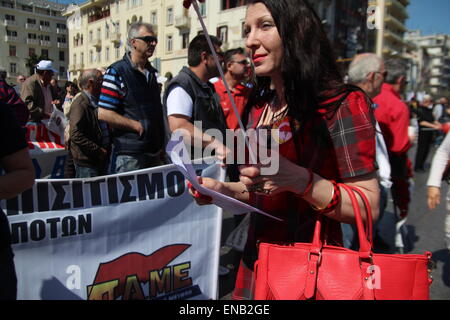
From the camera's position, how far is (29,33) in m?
2.23

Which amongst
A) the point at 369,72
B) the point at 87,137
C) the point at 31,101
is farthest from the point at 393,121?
the point at 31,101

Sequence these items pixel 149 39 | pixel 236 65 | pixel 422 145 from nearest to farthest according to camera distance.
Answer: pixel 149 39 < pixel 236 65 < pixel 422 145

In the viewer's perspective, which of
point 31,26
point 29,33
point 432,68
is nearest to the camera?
point 31,26

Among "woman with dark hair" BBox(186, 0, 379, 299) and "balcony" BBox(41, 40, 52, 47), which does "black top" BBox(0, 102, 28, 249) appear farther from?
"balcony" BBox(41, 40, 52, 47)

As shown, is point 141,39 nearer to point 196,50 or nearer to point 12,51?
point 196,50

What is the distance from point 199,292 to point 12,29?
2.17 m

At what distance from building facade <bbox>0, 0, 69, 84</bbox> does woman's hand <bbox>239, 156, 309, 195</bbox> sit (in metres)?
1.65

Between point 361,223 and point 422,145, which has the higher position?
point 361,223

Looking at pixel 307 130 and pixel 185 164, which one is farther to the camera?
pixel 307 130

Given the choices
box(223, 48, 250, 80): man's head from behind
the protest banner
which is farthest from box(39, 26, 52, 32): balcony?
box(223, 48, 250, 80): man's head from behind

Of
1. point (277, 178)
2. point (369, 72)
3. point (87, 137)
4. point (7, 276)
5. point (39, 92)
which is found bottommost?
point (7, 276)

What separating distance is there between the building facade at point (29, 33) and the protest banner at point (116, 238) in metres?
0.94

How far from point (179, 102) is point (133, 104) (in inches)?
15.8

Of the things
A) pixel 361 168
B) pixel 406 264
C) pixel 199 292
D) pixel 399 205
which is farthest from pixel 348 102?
pixel 399 205
